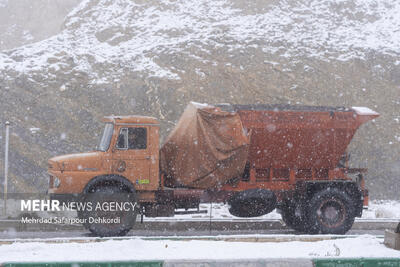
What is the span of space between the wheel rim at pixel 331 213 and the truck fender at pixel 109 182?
4698 millimetres

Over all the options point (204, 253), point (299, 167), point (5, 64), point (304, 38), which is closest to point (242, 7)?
point (304, 38)

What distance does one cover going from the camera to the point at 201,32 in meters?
31.8

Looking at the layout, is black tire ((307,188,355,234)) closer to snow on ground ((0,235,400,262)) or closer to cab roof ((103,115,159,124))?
snow on ground ((0,235,400,262))

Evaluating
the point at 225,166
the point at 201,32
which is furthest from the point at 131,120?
the point at 201,32

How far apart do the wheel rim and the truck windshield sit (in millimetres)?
5426

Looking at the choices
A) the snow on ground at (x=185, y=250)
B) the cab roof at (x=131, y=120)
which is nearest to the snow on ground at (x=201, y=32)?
the cab roof at (x=131, y=120)

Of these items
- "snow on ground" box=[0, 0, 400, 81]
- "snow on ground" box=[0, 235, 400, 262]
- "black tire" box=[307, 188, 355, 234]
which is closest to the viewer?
"snow on ground" box=[0, 235, 400, 262]

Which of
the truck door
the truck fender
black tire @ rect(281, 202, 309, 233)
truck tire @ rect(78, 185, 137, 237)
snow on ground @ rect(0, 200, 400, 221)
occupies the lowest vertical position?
snow on ground @ rect(0, 200, 400, 221)

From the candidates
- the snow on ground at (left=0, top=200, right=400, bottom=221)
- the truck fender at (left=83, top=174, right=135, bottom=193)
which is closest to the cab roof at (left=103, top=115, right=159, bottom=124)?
the truck fender at (left=83, top=174, right=135, bottom=193)

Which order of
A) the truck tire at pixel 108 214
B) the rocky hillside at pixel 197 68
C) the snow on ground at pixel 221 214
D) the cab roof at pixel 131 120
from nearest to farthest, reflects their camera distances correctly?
the truck tire at pixel 108 214
the cab roof at pixel 131 120
the snow on ground at pixel 221 214
the rocky hillside at pixel 197 68

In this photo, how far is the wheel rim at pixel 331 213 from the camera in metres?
10.9

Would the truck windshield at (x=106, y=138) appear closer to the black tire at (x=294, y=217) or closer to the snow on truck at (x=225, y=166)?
the snow on truck at (x=225, y=166)

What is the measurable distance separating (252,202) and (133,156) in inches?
128

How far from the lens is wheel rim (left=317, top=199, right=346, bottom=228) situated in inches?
431
